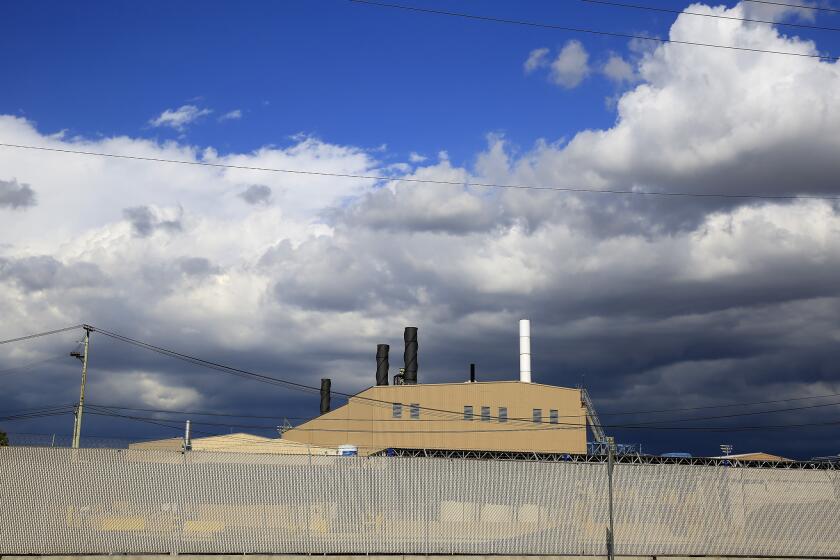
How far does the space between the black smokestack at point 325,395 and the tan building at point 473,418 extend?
21.4 m

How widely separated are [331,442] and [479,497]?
4855cm

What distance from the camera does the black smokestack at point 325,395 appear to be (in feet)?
301

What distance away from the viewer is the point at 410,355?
78000 millimetres

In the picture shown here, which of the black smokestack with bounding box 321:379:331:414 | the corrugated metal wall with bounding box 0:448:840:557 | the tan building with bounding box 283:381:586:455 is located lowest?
the corrugated metal wall with bounding box 0:448:840:557

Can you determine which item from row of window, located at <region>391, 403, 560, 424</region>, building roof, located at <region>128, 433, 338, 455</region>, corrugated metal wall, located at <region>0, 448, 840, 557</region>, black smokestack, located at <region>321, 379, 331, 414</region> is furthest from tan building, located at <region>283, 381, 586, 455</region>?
corrugated metal wall, located at <region>0, 448, 840, 557</region>

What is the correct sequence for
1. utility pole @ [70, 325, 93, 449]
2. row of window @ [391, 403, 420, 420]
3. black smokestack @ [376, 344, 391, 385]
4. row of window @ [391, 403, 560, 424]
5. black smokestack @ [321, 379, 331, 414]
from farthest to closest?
black smokestack @ [321, 379, 331, 414] → black smokestack @ [376, 344, 391, 385] → row of window @ [391, 403, 420, 420] → row of window @ [391, 403, 560, 424] → utility pole @ [70, 325, 93, 449]

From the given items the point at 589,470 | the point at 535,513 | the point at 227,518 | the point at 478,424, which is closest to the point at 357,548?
the point at 227,518

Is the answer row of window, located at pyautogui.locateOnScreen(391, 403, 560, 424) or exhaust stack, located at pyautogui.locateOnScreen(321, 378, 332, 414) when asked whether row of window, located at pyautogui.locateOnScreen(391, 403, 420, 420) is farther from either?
exhaust stack, located at pyautogui.locateOnScreen(321, 378, 332, 414)

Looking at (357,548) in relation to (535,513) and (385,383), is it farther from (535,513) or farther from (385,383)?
(385,383)

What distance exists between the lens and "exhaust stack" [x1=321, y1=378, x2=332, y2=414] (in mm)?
91875

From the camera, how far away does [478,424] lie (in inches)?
2653

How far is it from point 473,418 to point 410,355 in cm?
1258

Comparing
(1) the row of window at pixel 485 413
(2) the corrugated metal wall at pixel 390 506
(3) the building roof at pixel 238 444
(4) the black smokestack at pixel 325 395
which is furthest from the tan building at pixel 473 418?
(2) the corrugated metal wall at pixel 390 506

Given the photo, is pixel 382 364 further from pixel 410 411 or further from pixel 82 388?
pixel 82 388
